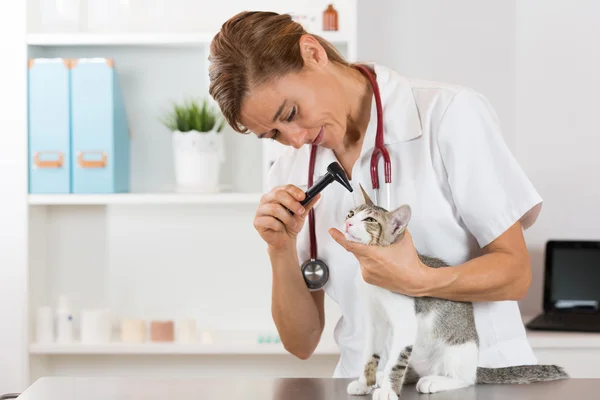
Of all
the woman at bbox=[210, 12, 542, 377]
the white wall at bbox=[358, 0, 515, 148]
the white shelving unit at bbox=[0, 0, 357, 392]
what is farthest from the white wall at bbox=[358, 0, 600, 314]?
the woman at bbox=[210, 12, 542, 377]

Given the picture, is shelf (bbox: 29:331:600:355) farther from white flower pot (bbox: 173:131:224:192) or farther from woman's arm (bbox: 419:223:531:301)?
woman's arm (bbox: 419:223:531:301)

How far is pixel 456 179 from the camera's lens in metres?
1.18

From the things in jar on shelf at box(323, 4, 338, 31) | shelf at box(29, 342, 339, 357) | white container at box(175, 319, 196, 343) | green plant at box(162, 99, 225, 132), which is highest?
jar on shelf at box(323, 4, 338, 31)

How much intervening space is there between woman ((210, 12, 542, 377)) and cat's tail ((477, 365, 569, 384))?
59 mm

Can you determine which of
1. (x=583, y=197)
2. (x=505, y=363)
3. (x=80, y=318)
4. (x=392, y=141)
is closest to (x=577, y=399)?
(x=505, y=363)

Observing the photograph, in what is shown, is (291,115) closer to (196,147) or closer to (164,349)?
(196,147)

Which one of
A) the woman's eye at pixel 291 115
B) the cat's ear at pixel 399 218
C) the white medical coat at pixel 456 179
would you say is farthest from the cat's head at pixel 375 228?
the woman's eye at pixel 291 115

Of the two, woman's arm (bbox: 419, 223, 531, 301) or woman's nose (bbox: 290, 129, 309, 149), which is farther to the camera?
woman's nose (bbox: 290, 129, 309, 149)

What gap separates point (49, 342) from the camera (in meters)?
2.44

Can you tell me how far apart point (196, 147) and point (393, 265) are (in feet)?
4.88

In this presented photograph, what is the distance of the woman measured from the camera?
1.15m

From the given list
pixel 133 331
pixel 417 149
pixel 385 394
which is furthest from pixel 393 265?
pixel 133 331

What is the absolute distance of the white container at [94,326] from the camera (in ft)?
8.02

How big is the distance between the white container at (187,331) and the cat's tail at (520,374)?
148 cm
